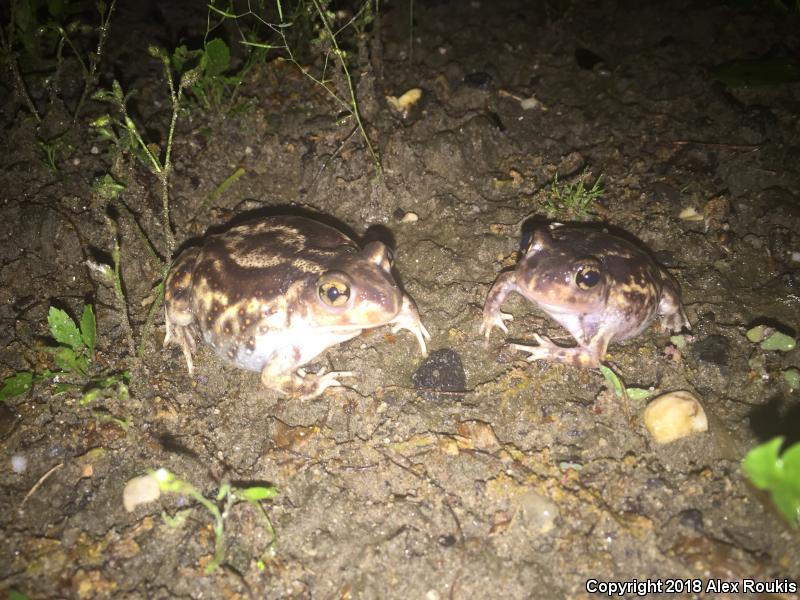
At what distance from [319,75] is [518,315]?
13.4 feet

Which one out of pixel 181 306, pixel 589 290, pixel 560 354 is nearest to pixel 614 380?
pixel 560 354

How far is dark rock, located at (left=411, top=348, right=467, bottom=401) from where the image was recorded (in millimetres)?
3904

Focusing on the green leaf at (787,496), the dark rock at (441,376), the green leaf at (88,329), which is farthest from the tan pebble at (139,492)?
the green leaf at (787,496)

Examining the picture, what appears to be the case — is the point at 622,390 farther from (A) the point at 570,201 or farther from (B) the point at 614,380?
(A) the point at 570,201

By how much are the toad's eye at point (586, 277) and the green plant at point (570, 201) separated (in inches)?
56.3

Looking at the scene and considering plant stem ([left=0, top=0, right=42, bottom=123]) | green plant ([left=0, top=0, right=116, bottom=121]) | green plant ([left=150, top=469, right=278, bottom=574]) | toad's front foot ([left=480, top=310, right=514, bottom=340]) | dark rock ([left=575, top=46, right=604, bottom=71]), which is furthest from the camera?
dark rock ([left=575, top=46, right=604, bottom=71])

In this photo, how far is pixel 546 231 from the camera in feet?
13.4

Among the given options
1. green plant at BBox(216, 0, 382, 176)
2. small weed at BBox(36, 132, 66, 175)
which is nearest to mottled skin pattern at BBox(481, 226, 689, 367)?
green plant at BBox(216, 0, 382, 176)

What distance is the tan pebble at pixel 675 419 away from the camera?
352cm

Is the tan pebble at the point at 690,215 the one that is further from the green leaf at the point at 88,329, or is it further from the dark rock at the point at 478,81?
the green leaf at the point at 88,329

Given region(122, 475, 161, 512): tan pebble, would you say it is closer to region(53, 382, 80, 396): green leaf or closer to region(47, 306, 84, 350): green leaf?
region(53, 382, 80, 396): green leaf

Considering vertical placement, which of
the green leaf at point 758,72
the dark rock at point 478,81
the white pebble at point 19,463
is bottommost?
the white pebble at point 19,463

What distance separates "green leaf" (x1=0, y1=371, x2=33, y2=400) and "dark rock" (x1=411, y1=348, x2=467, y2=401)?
120 inches

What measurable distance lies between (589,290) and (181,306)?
3351mm
